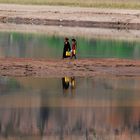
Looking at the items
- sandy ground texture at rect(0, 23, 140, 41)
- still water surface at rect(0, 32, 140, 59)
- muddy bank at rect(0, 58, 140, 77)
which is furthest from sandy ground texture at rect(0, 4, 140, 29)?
muddy bank at rect(0, 58, 140, 77)

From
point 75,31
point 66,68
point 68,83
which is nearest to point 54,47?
point 75,31

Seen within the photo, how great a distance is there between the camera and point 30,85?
78.9 ft

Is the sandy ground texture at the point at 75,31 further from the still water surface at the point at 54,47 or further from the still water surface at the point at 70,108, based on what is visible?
the still water surface at the point at 70,108

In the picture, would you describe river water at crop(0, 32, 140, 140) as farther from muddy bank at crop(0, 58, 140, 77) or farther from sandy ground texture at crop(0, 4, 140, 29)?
sandy ground texture at crop(0, 4, 140, 29)

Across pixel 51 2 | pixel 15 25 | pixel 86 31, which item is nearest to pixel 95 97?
pixel 86 31

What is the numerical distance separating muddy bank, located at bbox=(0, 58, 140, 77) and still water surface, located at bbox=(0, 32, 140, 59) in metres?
7.65

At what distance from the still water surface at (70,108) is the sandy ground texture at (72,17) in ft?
128

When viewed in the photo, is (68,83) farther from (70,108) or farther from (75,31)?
(75,31)

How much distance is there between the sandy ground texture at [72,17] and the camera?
6500 centimetres

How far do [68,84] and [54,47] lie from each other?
1804 cm

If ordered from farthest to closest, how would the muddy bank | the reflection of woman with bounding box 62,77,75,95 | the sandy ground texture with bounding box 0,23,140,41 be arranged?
the sandy ground texture with bounding box 0,23,140,41 → the muddy bank → the reflection of woman with bounding box 62,77,75,95

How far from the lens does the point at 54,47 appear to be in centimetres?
4234

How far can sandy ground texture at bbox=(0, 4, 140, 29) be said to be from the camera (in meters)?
65.0

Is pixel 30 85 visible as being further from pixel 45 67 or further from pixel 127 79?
pixel 127 79
